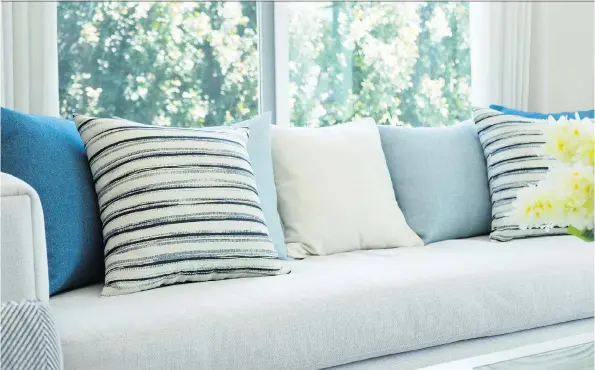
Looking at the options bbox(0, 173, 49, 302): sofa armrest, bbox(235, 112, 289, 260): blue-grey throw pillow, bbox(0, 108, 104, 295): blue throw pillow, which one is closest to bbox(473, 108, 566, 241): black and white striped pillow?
bbox(235, 112, 289, 260): blue-grey throw pillow

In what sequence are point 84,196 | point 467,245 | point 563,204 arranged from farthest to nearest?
point 467,245 < point 84,196 < point 563,204

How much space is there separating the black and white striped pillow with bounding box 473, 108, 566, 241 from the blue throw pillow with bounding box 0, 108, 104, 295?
1378 mm

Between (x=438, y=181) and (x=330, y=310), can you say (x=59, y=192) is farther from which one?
(x=438, y=181)

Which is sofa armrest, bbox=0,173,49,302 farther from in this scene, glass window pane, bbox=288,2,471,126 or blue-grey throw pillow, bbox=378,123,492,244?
glass window pane, bbox=288,2,471,126

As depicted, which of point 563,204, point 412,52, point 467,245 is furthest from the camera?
point 412,52

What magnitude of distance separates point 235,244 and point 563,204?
97 centimetres

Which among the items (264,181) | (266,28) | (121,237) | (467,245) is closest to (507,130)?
(467,245)

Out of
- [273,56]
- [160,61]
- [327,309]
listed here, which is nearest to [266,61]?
[273,56]

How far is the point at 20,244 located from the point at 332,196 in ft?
3.80

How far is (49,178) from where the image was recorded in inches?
72.9

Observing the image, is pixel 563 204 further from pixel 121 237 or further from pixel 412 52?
pixel 412 52

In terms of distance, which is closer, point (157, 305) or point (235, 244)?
point (157, 305)

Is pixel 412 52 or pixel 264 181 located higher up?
pixel 412 52

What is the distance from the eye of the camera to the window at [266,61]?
291 centimetres
